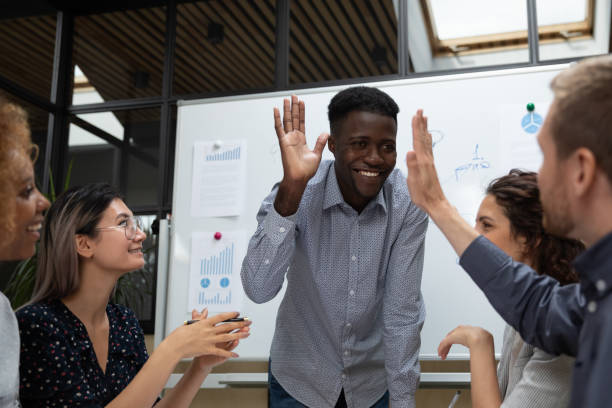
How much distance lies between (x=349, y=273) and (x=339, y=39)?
2.59 m

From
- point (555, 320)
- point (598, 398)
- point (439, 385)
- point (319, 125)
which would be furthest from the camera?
point (319, 125)

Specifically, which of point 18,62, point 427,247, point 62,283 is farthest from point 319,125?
point 18,62

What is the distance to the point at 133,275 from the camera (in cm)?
409

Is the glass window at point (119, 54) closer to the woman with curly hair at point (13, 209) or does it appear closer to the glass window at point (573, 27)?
the glass window at point (573, 27)

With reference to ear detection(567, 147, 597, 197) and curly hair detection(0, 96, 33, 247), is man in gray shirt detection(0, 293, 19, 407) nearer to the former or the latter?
curly hair detection(0, 96, 33, 247)

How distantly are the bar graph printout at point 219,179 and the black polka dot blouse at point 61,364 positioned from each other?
132 cm

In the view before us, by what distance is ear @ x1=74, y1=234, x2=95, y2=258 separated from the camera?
6.21 feet

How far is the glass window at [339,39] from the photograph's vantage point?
150 inches

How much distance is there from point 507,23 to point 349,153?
2.09 meters

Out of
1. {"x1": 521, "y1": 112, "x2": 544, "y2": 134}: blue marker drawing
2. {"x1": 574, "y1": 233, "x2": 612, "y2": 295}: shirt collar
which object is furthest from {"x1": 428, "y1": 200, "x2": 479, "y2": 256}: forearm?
{"x1": 521, "y1": 112, "x2": 544, "y2": 134}: blue marker drawing

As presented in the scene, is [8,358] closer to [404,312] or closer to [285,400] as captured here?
[285,400]

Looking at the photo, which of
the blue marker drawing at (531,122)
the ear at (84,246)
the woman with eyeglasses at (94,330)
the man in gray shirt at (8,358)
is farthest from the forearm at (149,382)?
the blue marker drawing at (531,122)

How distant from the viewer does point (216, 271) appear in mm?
3059

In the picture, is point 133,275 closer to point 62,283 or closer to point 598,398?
point 62,283
